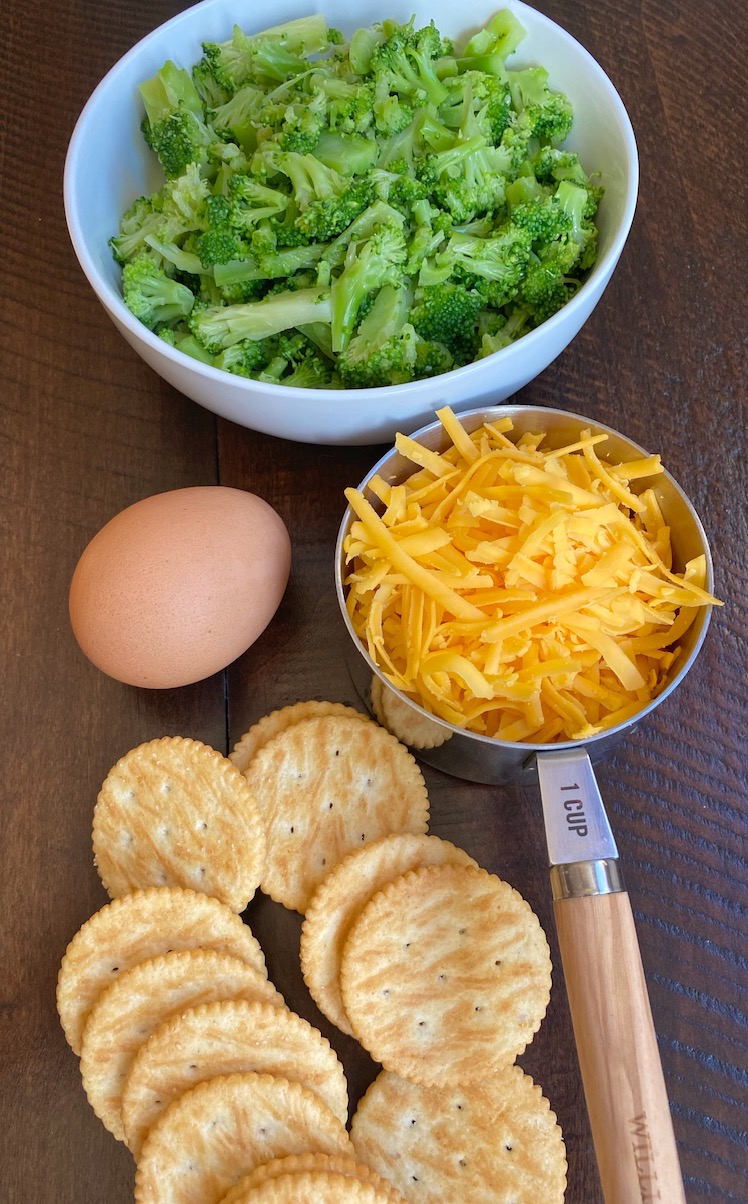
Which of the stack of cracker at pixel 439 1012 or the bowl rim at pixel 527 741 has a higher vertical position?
the bowl rim at pixel 527 741

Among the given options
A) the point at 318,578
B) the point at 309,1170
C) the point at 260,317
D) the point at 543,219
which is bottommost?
the point at 309,1170

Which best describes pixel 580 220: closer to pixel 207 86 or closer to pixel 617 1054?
pixel 207 86

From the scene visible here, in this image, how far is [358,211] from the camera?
1.10 meters

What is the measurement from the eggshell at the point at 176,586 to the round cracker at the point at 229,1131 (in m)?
0.47

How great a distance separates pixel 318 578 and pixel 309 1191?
2.35 ft

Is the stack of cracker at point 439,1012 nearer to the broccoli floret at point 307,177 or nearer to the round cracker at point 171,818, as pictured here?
the round cracker at point 171,818

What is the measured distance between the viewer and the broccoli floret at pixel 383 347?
108 centimetres

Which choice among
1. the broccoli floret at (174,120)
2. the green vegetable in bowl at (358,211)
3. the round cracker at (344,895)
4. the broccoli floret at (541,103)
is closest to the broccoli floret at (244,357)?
the green vegetable in bowl at (358,211)

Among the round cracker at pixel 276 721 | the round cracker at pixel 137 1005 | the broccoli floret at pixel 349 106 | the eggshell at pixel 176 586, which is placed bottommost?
the round cracker at pixel 137 1005

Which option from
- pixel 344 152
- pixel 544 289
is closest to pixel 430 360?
pixel 544 289

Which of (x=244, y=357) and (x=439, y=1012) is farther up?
(x=244, y=357)

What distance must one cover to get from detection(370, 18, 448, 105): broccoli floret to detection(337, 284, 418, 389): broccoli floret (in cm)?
25

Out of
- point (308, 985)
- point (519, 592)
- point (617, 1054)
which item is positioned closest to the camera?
point (617, 1054)

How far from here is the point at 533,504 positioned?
3.40 feet
